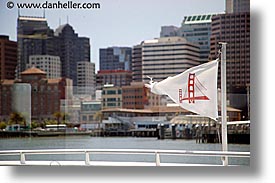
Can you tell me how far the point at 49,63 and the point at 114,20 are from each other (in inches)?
21.9

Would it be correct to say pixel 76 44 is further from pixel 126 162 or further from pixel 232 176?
pixel 232 176

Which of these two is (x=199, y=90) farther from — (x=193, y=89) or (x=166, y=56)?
(x=166, y=56)

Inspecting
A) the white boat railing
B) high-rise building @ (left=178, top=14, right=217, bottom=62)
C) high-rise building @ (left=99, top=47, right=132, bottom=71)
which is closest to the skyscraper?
high-rise building @ (left=99, top=47, right=132, bottom=71)

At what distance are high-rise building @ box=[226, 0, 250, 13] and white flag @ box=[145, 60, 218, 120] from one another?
370 mm

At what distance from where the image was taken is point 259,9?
3.98 m

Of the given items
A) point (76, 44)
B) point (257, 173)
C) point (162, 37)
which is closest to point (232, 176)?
point (257, 173)

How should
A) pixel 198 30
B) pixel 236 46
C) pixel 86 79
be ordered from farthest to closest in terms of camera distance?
pixel 86 79
pixel 198 30
pixel 236 46

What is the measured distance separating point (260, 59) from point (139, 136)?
0.98 metres

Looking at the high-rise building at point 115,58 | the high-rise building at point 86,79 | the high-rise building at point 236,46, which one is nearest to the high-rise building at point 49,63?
the high-rise building at point 86,79

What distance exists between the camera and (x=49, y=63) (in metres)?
4.39

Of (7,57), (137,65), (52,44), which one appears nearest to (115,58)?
(137,65)

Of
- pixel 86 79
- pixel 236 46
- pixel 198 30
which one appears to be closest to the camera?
pixel 236 46

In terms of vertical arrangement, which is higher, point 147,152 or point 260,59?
point 260,59

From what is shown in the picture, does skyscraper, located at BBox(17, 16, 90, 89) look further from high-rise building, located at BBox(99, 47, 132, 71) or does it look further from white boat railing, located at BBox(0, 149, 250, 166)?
white boat railing, located at BBox(0, 149, 250, 166)
